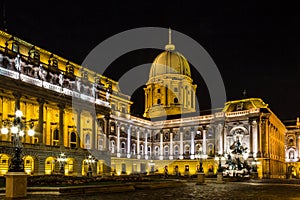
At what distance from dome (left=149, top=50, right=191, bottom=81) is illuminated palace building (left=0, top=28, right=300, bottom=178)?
0.98 ft

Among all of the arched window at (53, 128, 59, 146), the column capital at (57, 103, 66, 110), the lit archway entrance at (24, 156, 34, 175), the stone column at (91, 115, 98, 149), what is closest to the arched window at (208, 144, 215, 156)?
the stone column at (91, 115, 98, 149)

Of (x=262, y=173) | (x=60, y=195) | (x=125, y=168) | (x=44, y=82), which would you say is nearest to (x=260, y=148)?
(x=262, y=173)

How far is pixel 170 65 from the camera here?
115 m

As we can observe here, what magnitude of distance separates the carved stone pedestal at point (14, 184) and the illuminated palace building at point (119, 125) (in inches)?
1057

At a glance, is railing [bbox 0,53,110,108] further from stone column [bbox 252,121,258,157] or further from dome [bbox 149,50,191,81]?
dome [bbox 149,50,191,81]

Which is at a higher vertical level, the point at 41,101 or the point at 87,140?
the point at 41,101

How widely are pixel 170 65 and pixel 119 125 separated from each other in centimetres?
3488

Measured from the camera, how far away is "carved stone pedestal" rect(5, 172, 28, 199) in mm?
22031

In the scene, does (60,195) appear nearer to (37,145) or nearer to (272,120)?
(37,145)

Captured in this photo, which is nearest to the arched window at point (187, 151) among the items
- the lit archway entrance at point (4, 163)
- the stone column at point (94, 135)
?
the stone column at point (94, 135)

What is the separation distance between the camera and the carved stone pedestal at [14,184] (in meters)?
22.0

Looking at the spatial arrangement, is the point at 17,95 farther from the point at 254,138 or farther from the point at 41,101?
the point at 254,138

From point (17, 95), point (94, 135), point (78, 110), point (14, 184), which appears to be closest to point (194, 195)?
point (14, 184)

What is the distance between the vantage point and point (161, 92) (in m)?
113
